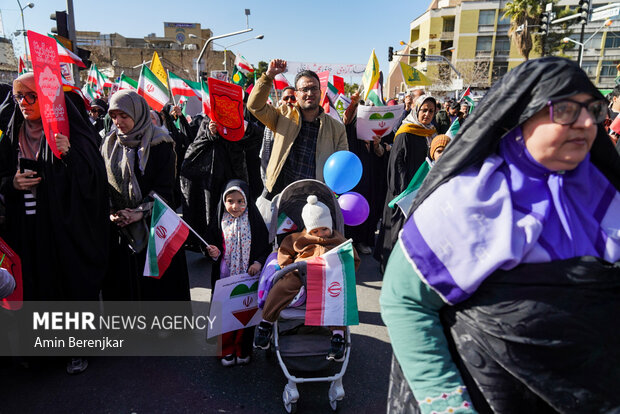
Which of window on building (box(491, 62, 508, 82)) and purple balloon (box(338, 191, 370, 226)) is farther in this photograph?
window on building (box(491, 62, 508, 82))

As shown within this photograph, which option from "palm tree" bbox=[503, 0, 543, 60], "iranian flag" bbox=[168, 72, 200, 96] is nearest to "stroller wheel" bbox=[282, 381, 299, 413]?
"iranian flag" bbox=[168, 72, 200, 96]

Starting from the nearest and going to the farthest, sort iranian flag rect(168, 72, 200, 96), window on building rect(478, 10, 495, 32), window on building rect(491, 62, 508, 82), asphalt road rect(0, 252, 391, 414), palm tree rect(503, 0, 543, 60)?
asphalt road rect(0, 252, 391, 414), iranian flag rect(168, 72, 200, 96), palm tree rect(503, 0, 543, 60), window on building rect(478, 10, 495, 32), window on building rect(491, 62, 508, 82)

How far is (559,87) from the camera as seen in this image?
105cm

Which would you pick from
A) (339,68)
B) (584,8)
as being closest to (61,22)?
(339,68)

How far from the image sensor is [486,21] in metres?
47.5

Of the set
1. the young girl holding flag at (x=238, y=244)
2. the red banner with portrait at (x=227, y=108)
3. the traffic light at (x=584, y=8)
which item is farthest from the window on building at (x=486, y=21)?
the young girl holding flag at (x=238, y=244)

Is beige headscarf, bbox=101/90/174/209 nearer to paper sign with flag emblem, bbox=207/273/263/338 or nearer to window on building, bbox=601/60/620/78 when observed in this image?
paper sign with flag emblem, bbox=207/273/263/338

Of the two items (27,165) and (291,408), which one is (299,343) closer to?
(291,408)

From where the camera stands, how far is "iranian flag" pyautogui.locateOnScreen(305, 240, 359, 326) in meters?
2.62

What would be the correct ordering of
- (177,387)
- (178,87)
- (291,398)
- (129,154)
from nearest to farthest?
(291,398)
(177,387)
(129,154)
(178,87)

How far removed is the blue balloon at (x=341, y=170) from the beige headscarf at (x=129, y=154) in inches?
58.5

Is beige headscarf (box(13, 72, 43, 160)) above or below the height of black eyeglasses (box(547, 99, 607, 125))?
below

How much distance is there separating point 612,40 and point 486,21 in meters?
13.0

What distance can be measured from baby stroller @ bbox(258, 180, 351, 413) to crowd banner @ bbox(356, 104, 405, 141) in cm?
199
